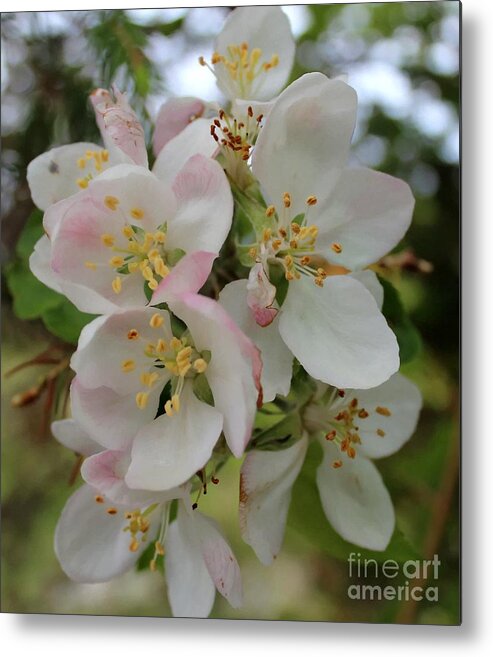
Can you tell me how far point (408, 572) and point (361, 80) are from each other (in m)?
0.61

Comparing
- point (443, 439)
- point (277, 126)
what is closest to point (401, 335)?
point (443, 439)

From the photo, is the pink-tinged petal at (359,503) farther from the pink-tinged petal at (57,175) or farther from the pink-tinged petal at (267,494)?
the pink-tinged petal at (57,175)

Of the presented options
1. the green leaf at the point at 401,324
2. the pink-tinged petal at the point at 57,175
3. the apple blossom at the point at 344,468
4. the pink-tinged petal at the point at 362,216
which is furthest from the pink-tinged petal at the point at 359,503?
the pink-tinged petal at the point at 57,175

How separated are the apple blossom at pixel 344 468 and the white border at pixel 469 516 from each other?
0.09 metres

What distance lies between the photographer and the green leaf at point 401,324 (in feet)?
3.64

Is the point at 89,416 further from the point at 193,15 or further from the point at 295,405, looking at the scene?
the point at 193,15

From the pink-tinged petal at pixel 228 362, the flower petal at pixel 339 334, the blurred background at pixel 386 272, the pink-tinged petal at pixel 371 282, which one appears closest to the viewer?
the pink-tinged petal at pixel 228 362

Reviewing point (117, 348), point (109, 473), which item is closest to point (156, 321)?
point (117, 348)

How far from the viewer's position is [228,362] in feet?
2.80

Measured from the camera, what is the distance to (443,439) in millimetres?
Answer: 1140

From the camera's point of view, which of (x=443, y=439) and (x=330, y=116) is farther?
(x=443, y=439)

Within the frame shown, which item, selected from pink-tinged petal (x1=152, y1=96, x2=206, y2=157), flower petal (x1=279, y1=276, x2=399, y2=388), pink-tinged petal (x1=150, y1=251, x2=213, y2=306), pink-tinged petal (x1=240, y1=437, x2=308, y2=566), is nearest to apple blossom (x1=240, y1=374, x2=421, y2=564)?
pink-tinged petal (x1=240, y1=437, x2=308, y2=566)

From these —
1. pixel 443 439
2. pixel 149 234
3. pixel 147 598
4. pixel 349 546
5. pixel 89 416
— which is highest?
pixel 149 234

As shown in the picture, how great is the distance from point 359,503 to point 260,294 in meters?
0.37
